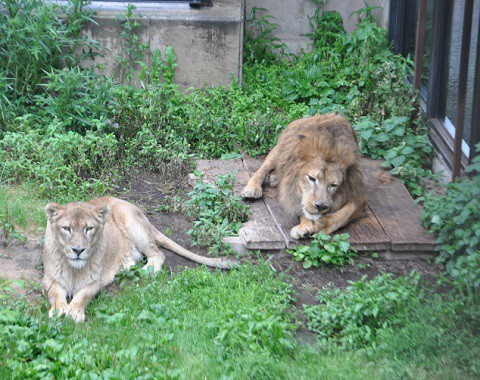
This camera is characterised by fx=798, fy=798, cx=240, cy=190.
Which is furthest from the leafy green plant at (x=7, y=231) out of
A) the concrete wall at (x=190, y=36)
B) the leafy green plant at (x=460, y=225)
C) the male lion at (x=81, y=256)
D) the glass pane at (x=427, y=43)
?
the glass pane at (x=427, y=43)

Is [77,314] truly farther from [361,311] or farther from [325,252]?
[325,252]

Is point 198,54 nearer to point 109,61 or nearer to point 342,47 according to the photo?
point 109,61

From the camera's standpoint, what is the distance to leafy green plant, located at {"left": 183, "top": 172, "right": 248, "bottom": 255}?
723 centimetres

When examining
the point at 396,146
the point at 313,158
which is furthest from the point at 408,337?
the point at 396,146

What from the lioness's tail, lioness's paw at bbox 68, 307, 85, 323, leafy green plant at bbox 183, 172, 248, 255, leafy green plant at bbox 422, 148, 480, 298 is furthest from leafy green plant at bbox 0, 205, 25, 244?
leafy green plant at bbox 422, 148, 480, 298

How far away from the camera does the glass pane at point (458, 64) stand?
8.13 meters

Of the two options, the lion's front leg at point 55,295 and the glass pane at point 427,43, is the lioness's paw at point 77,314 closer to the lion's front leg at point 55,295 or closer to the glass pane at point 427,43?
the lion's front leg at point 55,295

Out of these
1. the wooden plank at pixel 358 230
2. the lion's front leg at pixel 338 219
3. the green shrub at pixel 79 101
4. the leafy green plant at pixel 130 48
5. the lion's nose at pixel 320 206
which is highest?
the leafy green plant at pixel 130 48

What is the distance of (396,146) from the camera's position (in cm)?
890

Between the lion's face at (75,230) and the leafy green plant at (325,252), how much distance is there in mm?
1835

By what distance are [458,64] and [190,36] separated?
3.51m

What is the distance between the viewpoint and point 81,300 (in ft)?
19.8

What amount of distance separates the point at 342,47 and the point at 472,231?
5295 mm

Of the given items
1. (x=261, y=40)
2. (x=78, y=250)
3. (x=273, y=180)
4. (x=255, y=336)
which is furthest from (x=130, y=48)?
(x=255, y=336)
